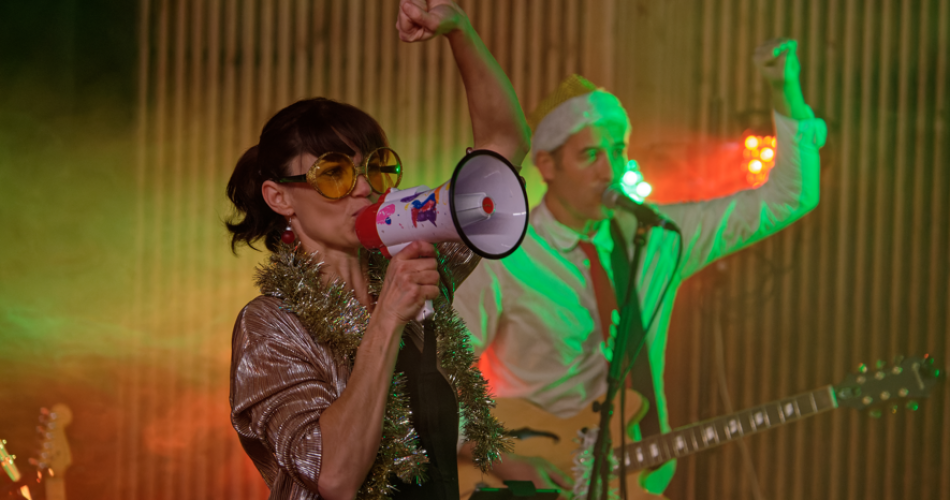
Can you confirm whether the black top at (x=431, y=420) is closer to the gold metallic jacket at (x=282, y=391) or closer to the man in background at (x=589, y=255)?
the gold metallic jacket at (x=282, y=391)

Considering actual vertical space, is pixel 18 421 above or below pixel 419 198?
below

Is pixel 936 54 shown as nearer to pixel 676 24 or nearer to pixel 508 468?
pixel 676 24

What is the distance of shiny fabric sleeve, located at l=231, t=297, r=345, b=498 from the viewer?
3.31ft

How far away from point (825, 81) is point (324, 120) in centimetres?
259

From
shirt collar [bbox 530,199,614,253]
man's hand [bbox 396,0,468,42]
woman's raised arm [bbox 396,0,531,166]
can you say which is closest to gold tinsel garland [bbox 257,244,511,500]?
woman's raised arm [bbox 396,0,531,166]

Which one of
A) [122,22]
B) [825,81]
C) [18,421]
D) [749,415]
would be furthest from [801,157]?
[18,421]

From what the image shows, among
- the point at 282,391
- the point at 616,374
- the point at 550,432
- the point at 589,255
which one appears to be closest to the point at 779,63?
the point at 589,255

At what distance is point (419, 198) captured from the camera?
1.09m

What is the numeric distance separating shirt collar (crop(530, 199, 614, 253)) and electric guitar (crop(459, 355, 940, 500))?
655mm

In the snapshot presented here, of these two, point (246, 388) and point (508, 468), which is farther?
point (508, 468)

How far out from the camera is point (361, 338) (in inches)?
47.1

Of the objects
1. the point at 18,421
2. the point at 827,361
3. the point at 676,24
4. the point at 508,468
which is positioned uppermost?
the point at 676,24

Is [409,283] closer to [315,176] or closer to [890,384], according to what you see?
[315,176]

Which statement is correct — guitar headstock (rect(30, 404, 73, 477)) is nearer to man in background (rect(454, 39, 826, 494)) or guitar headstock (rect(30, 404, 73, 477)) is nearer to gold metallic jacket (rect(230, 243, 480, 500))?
man in background (rect(454, 39, 826, 494))
